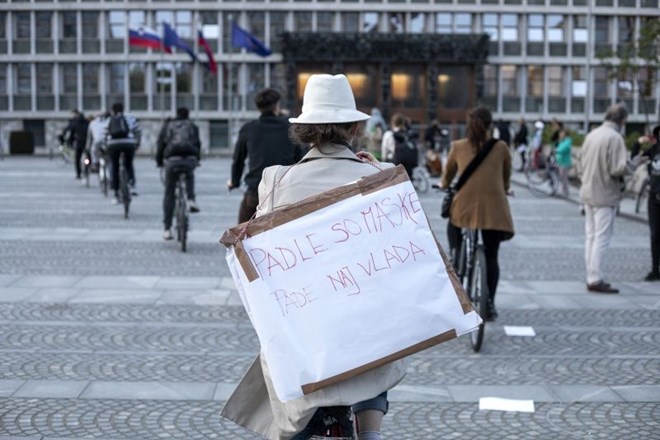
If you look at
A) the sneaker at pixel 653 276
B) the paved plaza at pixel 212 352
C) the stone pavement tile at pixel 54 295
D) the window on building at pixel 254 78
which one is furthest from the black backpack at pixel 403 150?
the window on building at pixel 254 78

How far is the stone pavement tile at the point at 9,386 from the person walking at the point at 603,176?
619 cm

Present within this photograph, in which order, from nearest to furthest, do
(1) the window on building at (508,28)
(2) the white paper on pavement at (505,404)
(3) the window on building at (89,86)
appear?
(2) the white paper on pavement at (505,404) → (3) the window on building at (89,86) → (1) the window on building at (508,28)

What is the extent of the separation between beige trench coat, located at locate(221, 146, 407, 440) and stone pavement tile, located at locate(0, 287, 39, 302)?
6671 mm

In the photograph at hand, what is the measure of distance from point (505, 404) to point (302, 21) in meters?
63.3

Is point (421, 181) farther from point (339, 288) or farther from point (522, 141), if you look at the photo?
point (339, 288)

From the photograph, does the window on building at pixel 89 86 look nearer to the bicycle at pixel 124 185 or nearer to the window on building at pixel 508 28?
the window on building at pixel 508 28

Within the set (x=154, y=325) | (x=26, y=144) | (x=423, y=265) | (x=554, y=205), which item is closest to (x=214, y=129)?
(x=26, y=144)

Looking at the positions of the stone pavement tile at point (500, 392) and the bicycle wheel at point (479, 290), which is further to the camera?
the bicycle wheel at point (479, 290)

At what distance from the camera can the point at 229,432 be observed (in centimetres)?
615

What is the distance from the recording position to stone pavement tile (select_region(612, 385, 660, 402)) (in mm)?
6921

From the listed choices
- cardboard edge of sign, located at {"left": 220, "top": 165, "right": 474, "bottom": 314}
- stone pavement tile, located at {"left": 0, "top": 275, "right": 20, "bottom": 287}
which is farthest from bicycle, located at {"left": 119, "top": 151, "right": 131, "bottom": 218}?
cardboard edge of sign, located at {"left": 220, "top": 165, "right": 474, "bottom": 314}

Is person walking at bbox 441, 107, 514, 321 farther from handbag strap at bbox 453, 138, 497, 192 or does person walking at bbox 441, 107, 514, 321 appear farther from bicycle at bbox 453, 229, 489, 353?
bicycle at bbox 453, 229, 489, 353

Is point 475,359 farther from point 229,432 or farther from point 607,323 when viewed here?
point 229,432

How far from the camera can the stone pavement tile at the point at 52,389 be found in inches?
268
